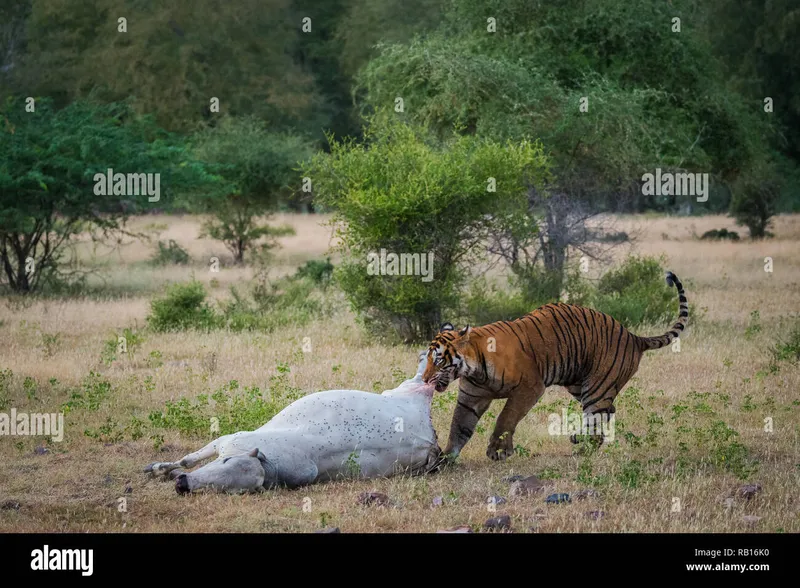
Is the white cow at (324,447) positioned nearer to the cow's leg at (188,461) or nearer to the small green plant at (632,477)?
the cow's leg at (188,461)

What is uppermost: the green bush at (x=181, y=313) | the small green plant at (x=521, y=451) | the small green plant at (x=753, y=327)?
the green bush at (x=181, y=313)

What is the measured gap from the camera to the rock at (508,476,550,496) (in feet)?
24.3

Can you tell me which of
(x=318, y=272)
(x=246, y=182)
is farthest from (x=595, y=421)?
(x=246, y=182)

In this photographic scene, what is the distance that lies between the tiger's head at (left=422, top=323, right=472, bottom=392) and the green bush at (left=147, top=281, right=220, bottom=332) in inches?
311

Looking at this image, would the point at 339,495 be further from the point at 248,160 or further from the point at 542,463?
the point at 248,160

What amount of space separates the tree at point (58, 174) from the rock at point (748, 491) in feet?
46.4

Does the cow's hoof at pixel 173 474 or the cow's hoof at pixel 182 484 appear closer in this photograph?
the cow's hoof at pixel 182 484

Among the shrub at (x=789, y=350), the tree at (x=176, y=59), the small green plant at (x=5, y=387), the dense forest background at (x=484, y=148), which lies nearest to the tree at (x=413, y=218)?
the dense forest background at (x=484, y=148)

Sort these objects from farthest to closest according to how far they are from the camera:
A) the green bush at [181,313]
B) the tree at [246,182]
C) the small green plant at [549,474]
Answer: the tree at [246,182] → the green bush at [181,313] → the small green plant at [549,474]

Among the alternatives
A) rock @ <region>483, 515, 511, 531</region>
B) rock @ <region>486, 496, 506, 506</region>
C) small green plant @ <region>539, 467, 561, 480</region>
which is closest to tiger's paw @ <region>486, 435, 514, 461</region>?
small green plant @ <region>539, 467, 561, 480</region>

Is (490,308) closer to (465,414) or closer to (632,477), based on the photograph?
(465,414)

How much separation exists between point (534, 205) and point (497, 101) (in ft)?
7.55

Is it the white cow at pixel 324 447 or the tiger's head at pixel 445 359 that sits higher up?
the tiger's head at pixel 445 359

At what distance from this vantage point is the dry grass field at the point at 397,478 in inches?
271
